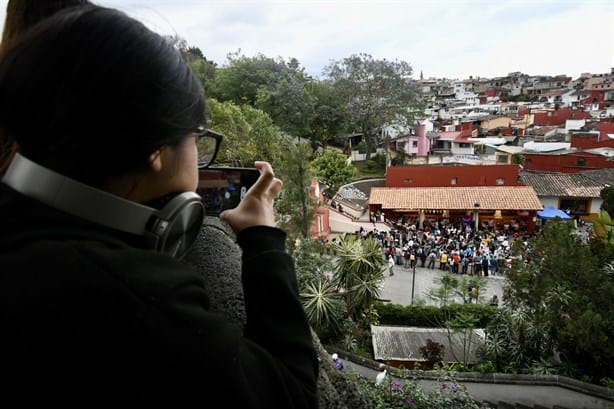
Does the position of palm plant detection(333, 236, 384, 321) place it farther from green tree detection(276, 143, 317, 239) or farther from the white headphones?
the white headphones

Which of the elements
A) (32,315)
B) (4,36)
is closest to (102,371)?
(32,315)

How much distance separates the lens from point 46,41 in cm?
74

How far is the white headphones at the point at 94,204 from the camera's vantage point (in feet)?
2.26

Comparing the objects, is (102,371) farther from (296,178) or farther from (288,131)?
(288,131)

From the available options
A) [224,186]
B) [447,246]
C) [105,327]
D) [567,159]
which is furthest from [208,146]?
[567,159]

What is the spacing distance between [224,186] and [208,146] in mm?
213

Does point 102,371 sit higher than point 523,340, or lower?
higher

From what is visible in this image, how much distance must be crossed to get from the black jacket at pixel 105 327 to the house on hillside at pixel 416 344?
9.05 metres

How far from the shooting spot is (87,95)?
2.38 feet

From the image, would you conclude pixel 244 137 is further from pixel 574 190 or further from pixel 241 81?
pixel 574 190

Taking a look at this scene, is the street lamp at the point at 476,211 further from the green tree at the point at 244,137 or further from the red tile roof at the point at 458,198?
the green tree at the point at 244,137

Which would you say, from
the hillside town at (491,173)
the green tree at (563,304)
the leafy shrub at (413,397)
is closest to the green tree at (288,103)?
the hillside town at (491,173)

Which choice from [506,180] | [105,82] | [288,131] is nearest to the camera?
[105,82]

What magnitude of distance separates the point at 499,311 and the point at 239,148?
829 cm
